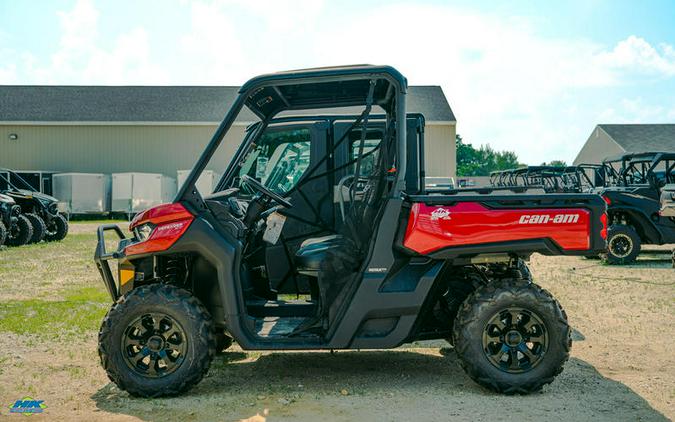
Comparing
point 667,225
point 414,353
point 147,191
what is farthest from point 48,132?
point 414,353

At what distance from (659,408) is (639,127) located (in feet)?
151

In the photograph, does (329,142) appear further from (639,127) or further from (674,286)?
(639,127)

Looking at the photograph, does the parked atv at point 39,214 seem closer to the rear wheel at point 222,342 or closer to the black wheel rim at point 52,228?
the black wheel rim at point 52,228

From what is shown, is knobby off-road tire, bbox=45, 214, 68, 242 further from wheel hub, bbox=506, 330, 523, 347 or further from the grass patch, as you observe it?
wheel hub, bbox=506, 330, 523, 347

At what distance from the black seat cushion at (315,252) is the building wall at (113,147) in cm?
3258

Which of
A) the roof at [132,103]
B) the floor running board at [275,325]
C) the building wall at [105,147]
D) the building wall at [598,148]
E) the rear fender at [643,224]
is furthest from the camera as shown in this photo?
the building wall at [598,148]

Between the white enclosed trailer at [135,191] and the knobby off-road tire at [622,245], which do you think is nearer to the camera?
the knobby off-road tire at [622,245]

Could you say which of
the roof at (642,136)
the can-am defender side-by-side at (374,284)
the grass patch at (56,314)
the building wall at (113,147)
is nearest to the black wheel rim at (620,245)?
the grass patch at (56,314)

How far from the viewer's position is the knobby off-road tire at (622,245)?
13.8m

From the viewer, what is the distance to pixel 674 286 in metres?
10.6

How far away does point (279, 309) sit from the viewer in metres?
5.58

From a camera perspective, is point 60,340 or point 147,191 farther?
point 147,191

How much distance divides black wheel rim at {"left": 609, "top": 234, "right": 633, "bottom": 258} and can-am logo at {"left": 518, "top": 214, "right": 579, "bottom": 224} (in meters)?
9.37

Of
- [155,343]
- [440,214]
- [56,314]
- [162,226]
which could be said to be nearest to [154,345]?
[155,343]
